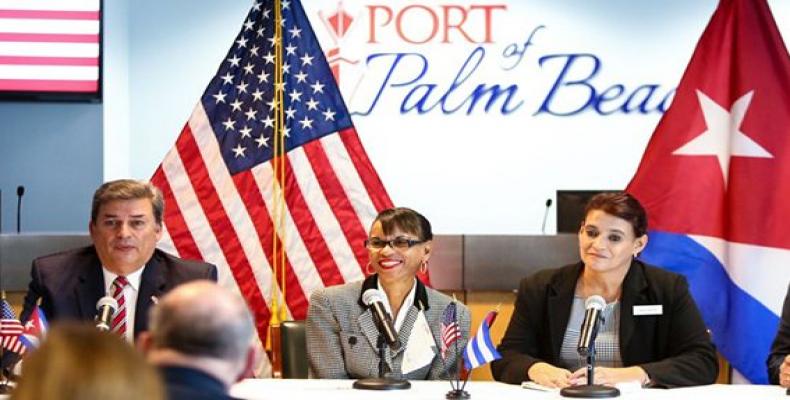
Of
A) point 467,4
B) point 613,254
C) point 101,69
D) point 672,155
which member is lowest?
point 613,254

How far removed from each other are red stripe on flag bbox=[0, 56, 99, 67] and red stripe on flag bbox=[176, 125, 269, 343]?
6.53 ft

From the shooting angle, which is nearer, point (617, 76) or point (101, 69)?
point (101, 69)

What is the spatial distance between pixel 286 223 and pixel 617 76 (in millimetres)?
3422

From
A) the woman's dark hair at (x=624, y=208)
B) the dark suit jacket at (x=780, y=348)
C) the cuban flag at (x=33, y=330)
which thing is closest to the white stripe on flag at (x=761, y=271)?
the dark suit jacket at (x=780, y=348)

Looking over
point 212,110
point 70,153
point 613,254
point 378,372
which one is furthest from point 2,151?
point 613,254

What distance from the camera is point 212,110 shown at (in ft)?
18.0

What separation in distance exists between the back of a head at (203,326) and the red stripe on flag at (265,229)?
3.32 meters

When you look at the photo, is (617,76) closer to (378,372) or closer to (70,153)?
(70,153)

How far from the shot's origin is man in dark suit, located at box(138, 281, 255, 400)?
1991mm

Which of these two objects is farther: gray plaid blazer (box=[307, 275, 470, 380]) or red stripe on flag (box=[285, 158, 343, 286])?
red stripe on flag (box=[285, 158, 343, 286])

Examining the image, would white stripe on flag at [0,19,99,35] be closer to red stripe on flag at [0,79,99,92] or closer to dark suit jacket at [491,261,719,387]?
red stripe on flag at [0,79,99,92]

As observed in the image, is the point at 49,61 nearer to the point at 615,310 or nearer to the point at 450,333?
the point at 450,333

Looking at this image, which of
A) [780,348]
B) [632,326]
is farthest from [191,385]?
[780,348]

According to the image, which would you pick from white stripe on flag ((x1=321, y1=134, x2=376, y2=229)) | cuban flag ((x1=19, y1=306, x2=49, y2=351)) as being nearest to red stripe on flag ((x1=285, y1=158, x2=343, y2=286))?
white stripe on flag ((x1=321, y1=134, x2=376, y2=229))
